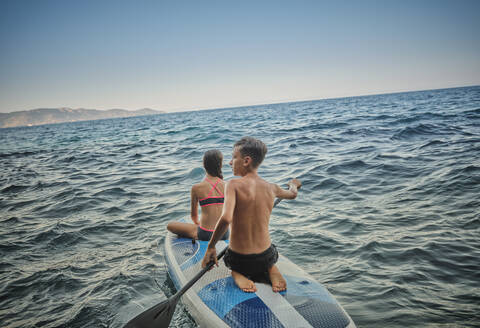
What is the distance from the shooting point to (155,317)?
9.09 ft

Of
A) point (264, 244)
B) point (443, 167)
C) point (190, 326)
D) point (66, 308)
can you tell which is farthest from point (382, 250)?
point (443, 167)

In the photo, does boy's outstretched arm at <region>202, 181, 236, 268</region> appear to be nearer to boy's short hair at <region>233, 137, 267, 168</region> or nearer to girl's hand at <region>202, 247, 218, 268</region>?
girl's hand at <region>202, 247, 218, 268</region>

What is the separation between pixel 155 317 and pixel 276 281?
1.25 metres

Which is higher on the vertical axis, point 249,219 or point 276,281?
point 249,219

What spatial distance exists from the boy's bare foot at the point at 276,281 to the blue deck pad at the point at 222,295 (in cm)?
22

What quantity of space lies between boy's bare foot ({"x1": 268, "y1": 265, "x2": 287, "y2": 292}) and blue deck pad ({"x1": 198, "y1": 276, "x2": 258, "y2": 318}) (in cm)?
22

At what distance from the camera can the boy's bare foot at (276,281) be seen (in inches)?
105

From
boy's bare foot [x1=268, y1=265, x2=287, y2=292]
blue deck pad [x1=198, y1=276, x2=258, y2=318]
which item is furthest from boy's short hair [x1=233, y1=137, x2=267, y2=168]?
blue deck pad [x1=198, y1=276, x2=258, y2=318]

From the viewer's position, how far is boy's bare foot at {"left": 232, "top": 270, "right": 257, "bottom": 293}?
2652 millimetres

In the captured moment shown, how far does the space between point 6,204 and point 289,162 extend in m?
9.33

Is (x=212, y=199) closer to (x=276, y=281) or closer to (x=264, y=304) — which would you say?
(x=276, y=281)

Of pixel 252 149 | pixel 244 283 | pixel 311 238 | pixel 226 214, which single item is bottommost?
pixel 311 238

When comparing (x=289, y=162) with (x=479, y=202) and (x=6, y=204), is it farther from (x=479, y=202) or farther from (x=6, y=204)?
(x=6, y=204)

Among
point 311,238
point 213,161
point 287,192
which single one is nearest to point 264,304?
point 287,192
